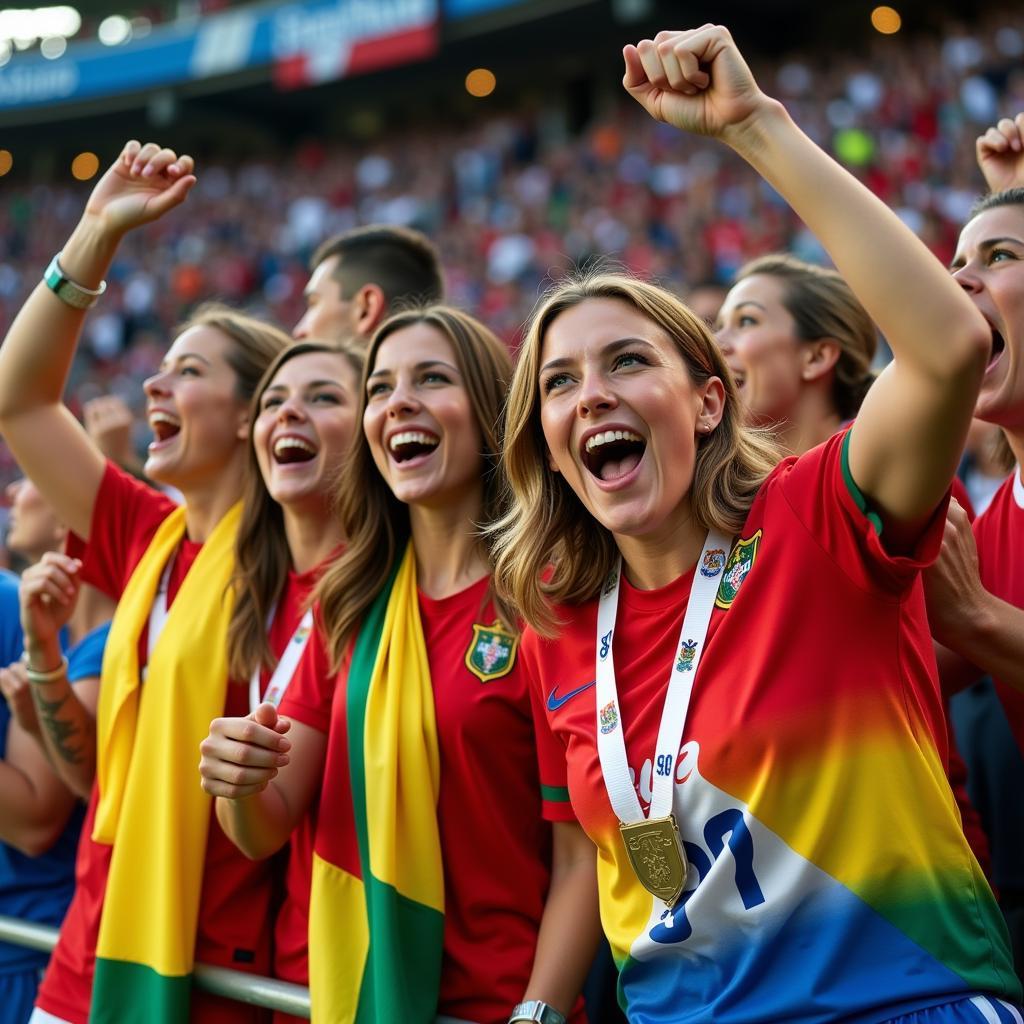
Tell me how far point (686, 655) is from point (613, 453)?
0.44m

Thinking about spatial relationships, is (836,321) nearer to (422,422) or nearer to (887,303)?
(422,422)

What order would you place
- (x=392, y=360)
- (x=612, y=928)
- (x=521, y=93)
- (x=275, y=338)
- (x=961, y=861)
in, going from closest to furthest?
(x=961, y=861) → (x=612, y=928) → (x=392, y=360) → (x=275, y=338) → (x=521, y=93)

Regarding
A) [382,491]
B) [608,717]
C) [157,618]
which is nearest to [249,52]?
[157,618]

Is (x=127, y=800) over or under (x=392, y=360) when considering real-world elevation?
under

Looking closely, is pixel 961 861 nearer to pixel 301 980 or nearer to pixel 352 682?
pixel 352 682

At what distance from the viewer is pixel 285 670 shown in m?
2.87

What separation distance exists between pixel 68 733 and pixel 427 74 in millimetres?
18549

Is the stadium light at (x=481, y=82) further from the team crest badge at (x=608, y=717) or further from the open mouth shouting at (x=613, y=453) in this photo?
the team crest badge at (x=608, y=717)

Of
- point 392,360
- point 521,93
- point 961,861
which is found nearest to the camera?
point 961,861

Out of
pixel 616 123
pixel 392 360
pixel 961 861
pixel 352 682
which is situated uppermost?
pixel 616 123

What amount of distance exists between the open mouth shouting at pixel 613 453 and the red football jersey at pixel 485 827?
19.8 inches

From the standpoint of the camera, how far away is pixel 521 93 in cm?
1988

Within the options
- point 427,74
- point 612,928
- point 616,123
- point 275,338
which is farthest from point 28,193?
point 612,928

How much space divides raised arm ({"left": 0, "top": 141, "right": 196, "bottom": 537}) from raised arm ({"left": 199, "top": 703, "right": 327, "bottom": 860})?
1033mm
